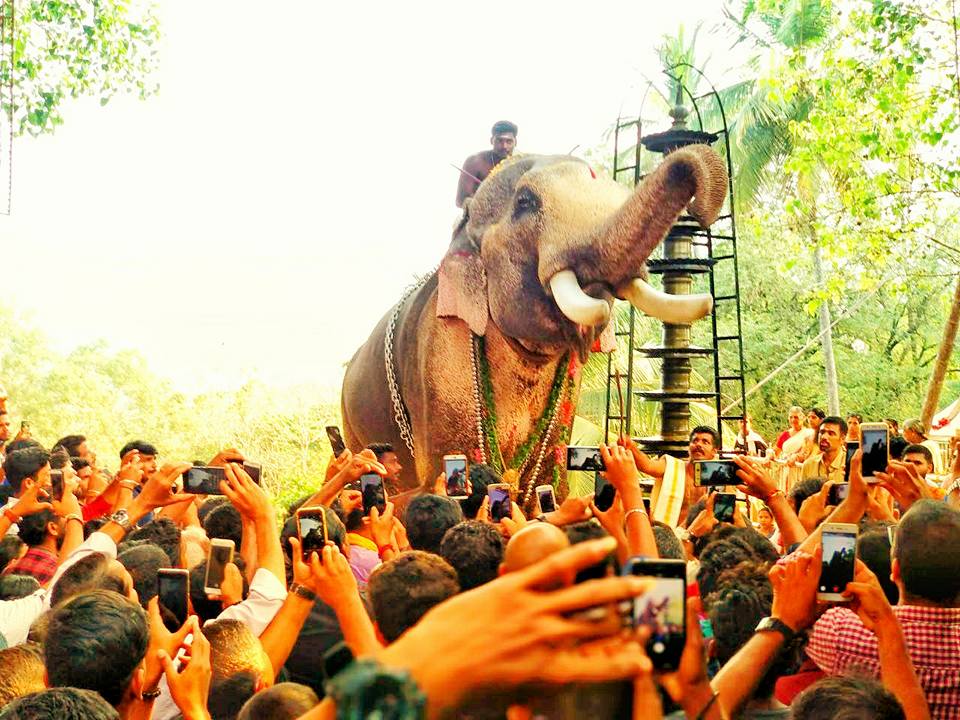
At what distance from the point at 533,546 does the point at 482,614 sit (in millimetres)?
109

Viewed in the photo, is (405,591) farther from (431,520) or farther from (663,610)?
(431,520)

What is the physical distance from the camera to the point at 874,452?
155 inches

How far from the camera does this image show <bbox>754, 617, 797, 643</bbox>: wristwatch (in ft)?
7.95

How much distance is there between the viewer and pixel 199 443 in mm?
21578

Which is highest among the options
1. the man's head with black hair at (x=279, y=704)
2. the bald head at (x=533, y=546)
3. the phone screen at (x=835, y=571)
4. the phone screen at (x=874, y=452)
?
the bald head at (x=533, y=546)

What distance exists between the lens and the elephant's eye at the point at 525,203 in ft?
23.2

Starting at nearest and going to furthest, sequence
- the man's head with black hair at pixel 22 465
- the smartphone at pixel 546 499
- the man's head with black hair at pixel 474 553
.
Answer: the man's head with black hair at pixel 474 553 → the smartphone at pixel 546 499 → the man's head with black hair at pixel 22 465

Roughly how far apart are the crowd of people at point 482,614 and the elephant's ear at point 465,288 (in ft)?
8.19

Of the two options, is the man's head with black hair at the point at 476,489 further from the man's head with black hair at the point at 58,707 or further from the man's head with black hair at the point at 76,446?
the man's head with black hair at the point at 76,446

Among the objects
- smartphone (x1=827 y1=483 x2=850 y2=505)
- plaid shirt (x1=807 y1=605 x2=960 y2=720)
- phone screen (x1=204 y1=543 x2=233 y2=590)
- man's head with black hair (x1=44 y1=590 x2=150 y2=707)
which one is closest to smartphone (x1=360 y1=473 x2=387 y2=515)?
phone screen (x1=204 y1=543 x2=233 y2=590)

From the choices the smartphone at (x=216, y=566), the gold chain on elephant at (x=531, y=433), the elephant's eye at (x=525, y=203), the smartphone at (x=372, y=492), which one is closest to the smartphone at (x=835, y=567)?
the smartphone at (x=216, y=566)

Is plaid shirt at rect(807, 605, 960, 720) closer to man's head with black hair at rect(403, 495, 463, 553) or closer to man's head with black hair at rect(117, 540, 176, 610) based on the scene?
man's head with black hair at rect(403, 495, 463, 553)

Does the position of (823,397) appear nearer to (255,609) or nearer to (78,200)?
(255,609)

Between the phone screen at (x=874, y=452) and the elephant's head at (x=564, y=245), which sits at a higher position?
the elephant's head at (x=564, y=245)
